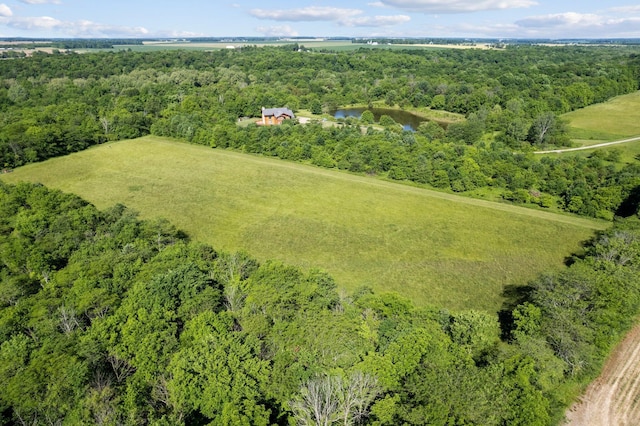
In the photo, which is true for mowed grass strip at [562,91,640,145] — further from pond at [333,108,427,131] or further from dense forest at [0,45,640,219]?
pond at [333,108,427,131]

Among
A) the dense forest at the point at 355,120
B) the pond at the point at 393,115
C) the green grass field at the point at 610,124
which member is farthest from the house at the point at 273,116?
the green grass field at the point at 610,124

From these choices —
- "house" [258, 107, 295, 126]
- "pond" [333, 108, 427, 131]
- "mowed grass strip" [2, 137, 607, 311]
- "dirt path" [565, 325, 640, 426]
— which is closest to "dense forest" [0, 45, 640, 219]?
"pond" [333, 108, 427, 131]

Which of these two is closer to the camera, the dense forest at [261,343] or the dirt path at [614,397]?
the dense forest at [261,343]

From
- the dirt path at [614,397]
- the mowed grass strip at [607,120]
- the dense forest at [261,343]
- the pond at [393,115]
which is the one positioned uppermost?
the mowed grass strip at [607,120]

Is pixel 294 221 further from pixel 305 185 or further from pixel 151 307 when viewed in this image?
pixel 151 307

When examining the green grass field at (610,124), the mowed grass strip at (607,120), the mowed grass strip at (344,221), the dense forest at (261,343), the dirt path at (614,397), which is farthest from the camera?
the mowed grass strip at (607,120)

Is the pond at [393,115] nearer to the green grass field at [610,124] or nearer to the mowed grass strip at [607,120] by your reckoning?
the green grass field at [610,124]

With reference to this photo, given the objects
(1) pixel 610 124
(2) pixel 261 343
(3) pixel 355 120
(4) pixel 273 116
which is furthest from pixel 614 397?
(1) pixel 610 124
